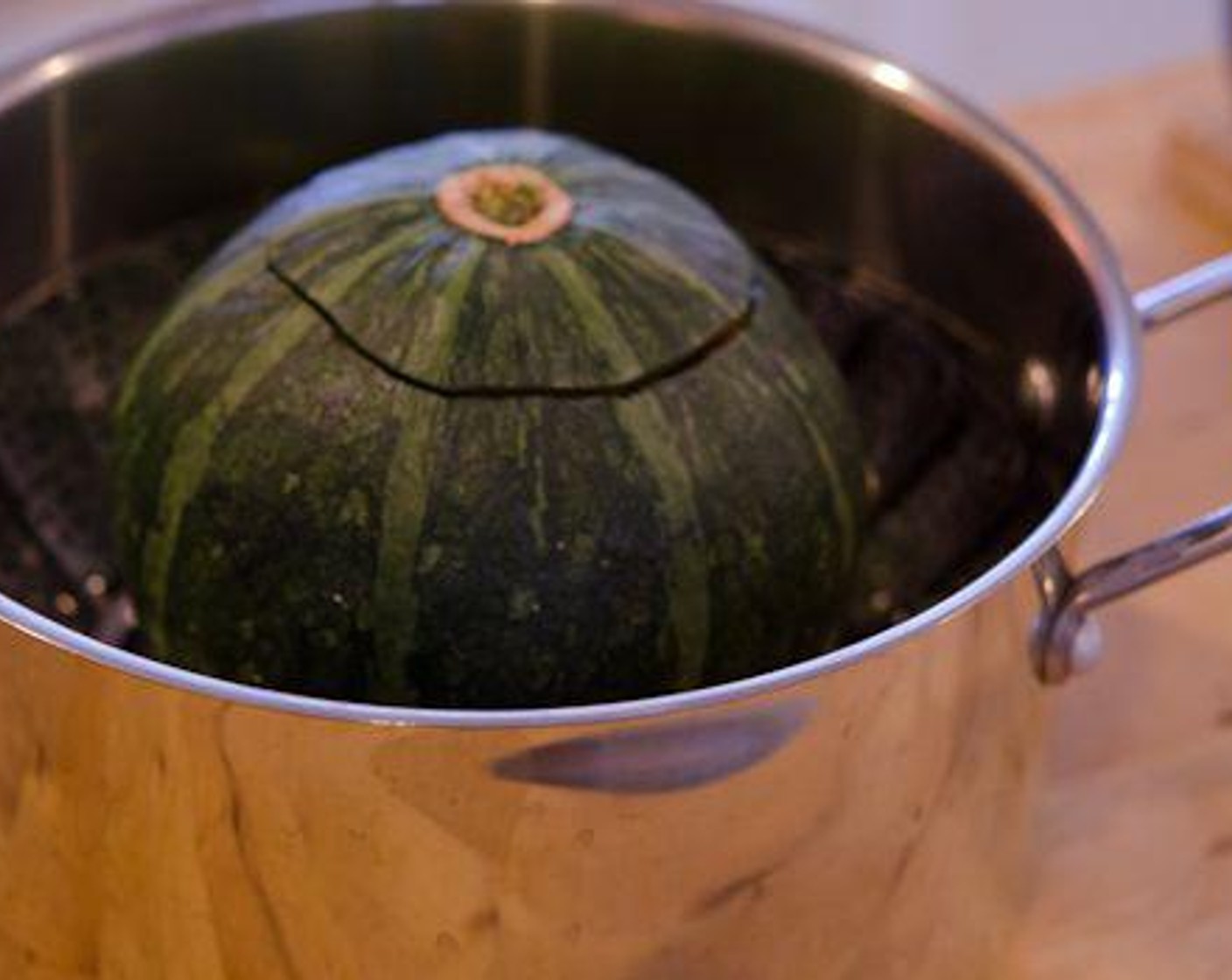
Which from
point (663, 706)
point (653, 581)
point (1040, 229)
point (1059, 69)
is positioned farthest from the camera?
point (1059, 69)

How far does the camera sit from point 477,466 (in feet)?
2.10

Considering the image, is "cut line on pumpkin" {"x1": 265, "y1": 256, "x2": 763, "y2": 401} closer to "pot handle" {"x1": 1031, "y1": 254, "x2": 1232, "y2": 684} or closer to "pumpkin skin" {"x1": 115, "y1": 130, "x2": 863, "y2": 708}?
"pumpkin skin" {"x1": 115, "y1": 130, "x2": 863, "y2": 708}

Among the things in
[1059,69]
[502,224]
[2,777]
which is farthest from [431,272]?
[1059,69]

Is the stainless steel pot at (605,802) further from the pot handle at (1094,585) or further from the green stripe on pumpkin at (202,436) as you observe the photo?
the green stripe on pumpkin at (202,436)

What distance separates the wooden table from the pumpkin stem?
0.23 m

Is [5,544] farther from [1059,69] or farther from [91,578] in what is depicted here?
[1059,69]

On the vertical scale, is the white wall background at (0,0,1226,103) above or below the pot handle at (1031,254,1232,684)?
below

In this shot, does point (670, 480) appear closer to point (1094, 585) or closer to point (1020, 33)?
point (1094, 585)

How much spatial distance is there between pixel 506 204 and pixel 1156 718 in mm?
270

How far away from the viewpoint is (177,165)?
856mm

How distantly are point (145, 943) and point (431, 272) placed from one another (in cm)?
19

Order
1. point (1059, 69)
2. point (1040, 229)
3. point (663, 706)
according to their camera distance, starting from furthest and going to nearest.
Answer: point (1059, 69), point (1040, 229), point (663, 706)

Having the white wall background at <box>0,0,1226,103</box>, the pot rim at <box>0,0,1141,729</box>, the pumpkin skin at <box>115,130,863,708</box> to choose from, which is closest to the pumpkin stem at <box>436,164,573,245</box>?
the pumpkin skin at <box>115,130,863,708</box>

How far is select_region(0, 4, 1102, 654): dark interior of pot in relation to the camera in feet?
2.63
